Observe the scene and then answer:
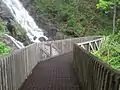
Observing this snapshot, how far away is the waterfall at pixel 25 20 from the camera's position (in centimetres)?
3175

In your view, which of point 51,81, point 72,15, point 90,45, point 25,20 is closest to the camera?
point 51,81

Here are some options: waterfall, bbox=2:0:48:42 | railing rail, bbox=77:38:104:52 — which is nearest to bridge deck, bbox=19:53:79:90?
railing rail, bbox=77:38:104:52

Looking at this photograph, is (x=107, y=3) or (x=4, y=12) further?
(x=107, y=3)

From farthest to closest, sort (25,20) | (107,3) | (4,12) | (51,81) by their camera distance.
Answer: (107,3) < (25,20) < (4,12) < (51,81)

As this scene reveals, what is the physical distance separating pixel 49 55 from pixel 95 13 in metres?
23.9

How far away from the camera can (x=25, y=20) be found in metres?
34.4

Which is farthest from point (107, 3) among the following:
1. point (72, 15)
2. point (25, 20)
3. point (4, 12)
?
point (4, 12)

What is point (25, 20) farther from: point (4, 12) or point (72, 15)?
point (72, 15)

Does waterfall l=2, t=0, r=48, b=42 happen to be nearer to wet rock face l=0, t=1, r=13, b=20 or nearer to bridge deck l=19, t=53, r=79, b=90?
wet rock face l=0, t=1, r=13, b=20

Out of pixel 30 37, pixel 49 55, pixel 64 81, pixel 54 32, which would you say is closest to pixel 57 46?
pixel 49 55

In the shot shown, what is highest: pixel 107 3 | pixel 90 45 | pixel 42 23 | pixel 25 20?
pixel 107 3

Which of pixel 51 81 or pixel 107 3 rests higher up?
pixel 51 81

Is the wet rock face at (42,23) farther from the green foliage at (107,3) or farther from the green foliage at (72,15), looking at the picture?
the green foliage at (107,3)

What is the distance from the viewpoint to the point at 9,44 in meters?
20.6
